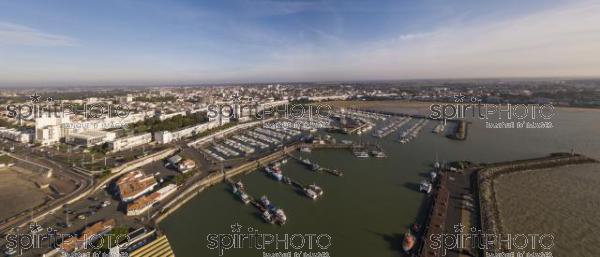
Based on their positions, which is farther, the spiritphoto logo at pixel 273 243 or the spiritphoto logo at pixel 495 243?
the spiritphoto logo at pixel 273 243

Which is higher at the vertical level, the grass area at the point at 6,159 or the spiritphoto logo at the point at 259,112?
the spiritphoto logo at the point at 259,112

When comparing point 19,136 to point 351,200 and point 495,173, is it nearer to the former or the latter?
point 351,200

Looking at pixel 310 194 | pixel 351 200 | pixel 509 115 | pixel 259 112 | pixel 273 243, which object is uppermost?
pixel 259 112

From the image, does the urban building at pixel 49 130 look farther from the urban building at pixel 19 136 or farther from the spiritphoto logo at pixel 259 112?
the spiritphoto logo at pixel 259 112

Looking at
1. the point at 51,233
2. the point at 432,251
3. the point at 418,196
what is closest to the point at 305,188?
the point at 418,196

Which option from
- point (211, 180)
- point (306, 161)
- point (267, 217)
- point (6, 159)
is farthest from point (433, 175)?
point (6, 159)

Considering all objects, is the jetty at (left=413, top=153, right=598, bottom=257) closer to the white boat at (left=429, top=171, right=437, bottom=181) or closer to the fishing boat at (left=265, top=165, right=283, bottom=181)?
the white boat at (left=429, top=171, right=437, bottom=181)

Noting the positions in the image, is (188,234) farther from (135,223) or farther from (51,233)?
(51,233)

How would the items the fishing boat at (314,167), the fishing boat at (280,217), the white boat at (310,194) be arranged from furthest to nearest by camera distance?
the fishing boat at (314,167)
the white boat at (310,194)
the fishing boat at (280,217)

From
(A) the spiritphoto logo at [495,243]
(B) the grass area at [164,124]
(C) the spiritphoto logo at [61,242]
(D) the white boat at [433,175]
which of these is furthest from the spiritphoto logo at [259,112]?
(A) the spiritphoto logo at [495,243]
